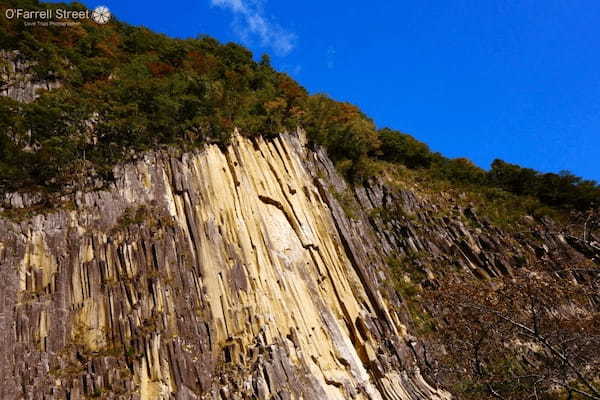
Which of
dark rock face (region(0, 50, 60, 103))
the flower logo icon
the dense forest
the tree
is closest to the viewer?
the tree

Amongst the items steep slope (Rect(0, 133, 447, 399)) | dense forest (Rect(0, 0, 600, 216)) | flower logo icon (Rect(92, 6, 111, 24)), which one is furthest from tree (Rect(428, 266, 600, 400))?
flower logo icon (Rect(92, 6, 111, 24))

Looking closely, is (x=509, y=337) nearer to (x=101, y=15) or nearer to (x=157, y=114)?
(x=157, y=114)

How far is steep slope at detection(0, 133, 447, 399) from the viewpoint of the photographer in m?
13.1

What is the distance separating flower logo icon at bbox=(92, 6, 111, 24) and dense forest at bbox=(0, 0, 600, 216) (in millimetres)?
818

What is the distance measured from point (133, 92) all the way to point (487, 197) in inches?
1201

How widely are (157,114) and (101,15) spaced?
18.0 meters

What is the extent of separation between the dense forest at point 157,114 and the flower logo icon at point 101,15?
82 cm

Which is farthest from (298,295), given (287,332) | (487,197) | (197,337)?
(487,197)

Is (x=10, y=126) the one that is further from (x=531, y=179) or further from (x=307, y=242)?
(x=531, y=179)

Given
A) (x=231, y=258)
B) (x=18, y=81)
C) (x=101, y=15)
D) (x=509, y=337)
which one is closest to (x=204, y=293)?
(x=231, y=258)

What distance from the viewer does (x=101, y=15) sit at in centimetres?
3291

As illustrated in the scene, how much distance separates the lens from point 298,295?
59.4 feet

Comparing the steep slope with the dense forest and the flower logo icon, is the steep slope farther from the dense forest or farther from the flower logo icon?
the flower logo icon

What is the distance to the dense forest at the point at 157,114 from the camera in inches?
732
